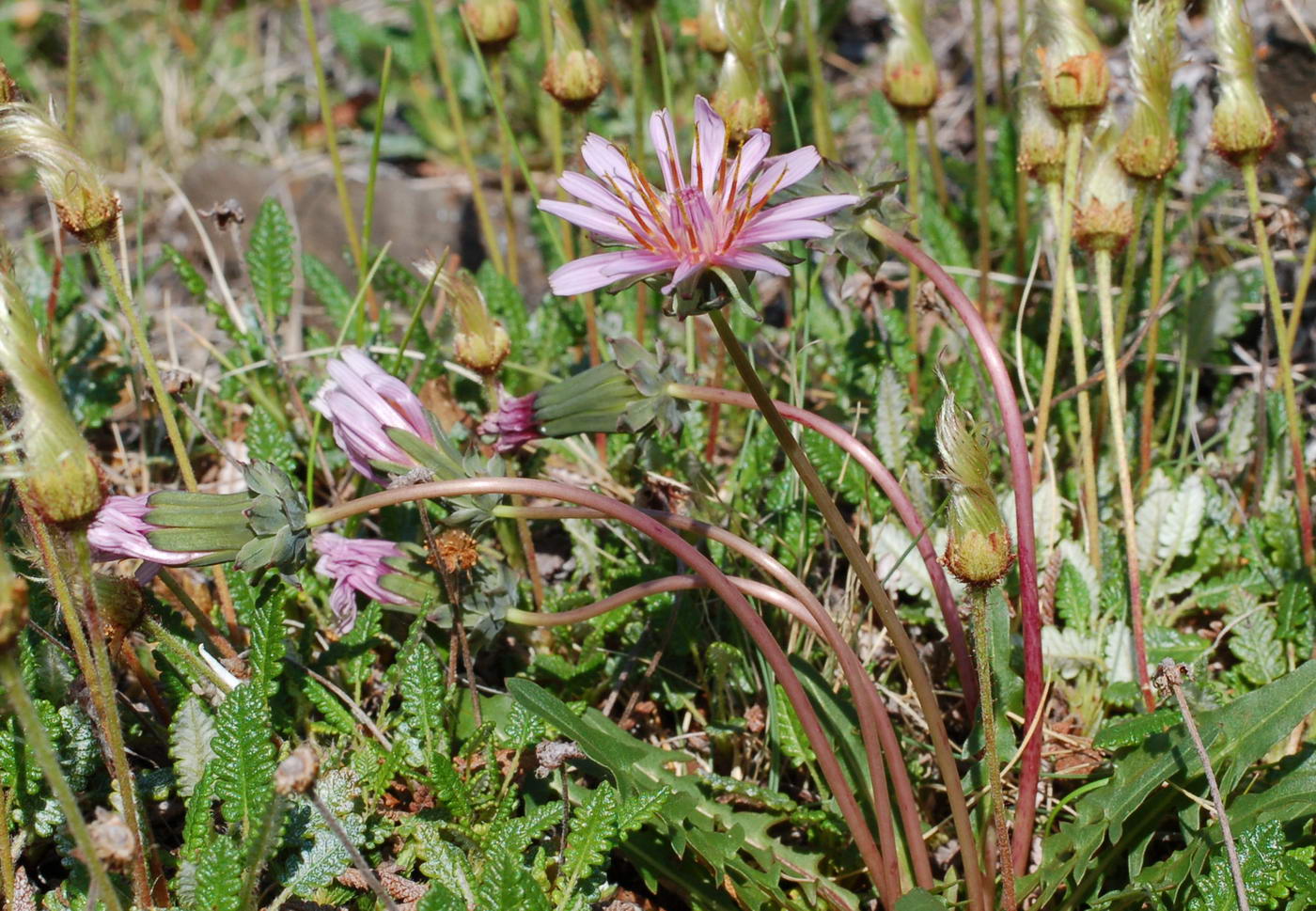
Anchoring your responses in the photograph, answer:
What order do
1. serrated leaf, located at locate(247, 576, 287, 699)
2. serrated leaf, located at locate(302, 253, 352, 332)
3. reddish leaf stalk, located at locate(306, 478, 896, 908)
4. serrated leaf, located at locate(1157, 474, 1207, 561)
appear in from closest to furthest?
1. reddish leaf stalk, located at locate(306, 478, 896, 908)
2. serrated leaf, located at locate(247, 576, 287, 699)
3. serrated leaf, located at locate(1157, 474, 1207, 561)
4. serrated leaf, located at locate(302, 253, 352, 332)

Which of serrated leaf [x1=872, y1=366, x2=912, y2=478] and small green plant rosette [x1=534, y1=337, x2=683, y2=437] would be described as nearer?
small green plant rosette [x1=534, y1=337, x2=683, y2=437]

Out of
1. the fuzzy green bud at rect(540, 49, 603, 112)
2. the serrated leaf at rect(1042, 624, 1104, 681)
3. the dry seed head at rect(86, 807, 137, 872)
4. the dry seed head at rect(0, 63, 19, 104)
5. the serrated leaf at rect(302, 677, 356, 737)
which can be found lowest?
the serrated leaf at rect(1042, 624, 1104, 681)

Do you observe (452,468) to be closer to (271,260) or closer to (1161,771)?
(1161,771)

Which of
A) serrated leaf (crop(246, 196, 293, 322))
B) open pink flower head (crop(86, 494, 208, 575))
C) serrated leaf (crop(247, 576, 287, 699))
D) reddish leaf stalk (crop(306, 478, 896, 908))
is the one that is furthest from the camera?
serrated leaf (crop(246, 196, 293, 322))

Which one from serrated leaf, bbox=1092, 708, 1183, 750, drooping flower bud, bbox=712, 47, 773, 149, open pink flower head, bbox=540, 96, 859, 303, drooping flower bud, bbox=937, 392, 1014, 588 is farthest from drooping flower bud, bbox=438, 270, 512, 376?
serrated leaf, bbox=1092, 708, 1183, 750

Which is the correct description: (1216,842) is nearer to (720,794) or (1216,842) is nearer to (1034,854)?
(1034,854)

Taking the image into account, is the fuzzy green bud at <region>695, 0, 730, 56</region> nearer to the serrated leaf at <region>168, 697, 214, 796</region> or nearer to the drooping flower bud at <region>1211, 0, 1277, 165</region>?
the drooping flower bud at <region>1211, 0, 1277, 165</region>

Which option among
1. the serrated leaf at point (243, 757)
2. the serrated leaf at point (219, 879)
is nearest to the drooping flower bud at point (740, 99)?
the serrated leaf at point (243, 757)

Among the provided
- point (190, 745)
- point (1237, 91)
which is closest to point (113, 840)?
point (190, 745)
